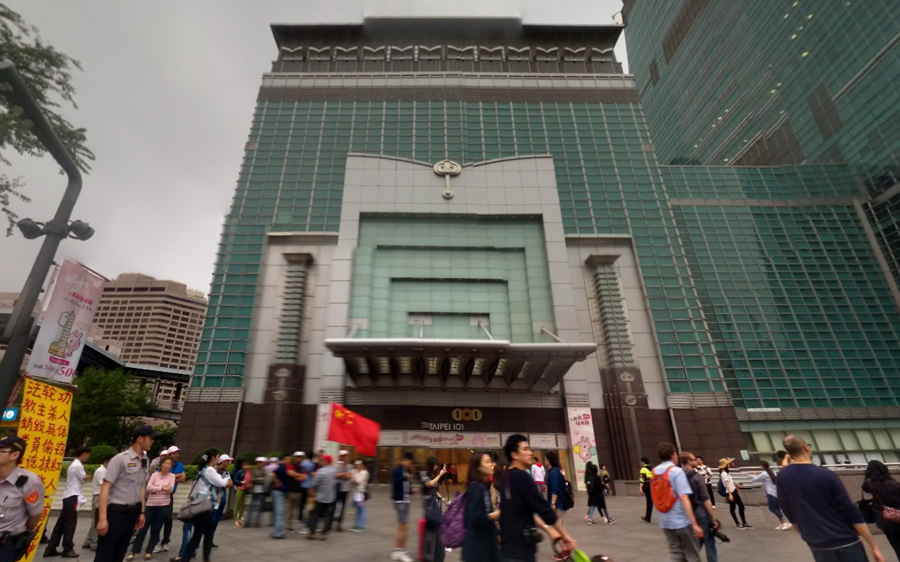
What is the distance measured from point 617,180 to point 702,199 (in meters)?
13.6

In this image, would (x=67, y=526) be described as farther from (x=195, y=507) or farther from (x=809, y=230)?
(x=809, y=230)

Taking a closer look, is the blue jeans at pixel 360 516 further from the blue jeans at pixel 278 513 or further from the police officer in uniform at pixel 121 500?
the police officer in uniform at pixel 121 500

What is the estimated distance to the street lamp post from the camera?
4926 millimetres

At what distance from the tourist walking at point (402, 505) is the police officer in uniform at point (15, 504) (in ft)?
17.2

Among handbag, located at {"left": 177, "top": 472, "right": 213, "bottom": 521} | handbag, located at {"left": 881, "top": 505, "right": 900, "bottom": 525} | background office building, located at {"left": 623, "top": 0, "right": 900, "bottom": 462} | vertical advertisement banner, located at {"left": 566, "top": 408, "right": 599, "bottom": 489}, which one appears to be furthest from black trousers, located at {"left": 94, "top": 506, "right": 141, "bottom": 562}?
background office building, located at {"left": 623, "top": 0, "right": 900, "bottom": 462}

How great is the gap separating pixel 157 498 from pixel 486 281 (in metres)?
24.2

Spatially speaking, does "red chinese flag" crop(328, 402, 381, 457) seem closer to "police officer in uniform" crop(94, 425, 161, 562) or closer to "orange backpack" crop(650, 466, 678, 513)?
"police officer in uniform" crop(94, 425, 161, 562)

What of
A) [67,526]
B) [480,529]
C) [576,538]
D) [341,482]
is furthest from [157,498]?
[576,538]

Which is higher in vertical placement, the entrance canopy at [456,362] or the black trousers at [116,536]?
the entrance canopy at [456,362]

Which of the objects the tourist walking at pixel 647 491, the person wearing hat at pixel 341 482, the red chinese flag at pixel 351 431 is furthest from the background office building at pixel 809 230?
the person wearing hat at pixel 341 482

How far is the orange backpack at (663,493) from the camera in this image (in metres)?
5.61

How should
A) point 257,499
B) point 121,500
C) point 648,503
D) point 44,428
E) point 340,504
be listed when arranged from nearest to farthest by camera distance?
point 121,500 < point 44,428 < point 340,504 < point 257,499 < point 648,503

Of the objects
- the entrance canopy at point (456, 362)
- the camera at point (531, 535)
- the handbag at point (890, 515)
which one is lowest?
the handbag at point (890, 515)

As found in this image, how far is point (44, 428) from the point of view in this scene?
22.1 ft
